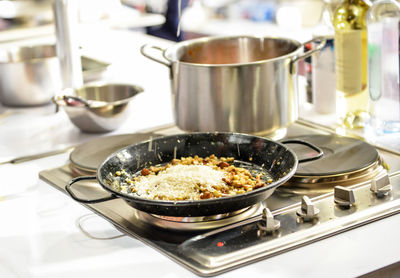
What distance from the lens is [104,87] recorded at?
59.4 inches

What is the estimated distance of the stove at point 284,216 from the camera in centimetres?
83

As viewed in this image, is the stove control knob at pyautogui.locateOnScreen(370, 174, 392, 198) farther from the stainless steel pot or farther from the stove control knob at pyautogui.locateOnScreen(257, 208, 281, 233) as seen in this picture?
the stainless steel pot

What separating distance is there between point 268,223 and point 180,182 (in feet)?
0.48

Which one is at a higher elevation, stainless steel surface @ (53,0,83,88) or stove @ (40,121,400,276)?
stainless steel surface @ (53,0,83,88)

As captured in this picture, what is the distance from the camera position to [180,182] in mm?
940

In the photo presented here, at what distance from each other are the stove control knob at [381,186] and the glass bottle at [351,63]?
1.21 ft

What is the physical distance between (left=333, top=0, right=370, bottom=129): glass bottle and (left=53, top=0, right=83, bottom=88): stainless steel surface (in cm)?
60

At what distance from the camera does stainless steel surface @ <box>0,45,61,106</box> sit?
1533 mm

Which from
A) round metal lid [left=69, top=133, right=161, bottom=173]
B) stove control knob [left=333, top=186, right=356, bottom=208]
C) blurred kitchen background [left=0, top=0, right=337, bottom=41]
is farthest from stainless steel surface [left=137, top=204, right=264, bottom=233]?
blurred kitchen background [left=0, top=0, right=337, bottom=41]

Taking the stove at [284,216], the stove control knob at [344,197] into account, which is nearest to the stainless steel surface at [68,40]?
the stove at [284,216]

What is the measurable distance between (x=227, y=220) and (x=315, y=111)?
62 cm

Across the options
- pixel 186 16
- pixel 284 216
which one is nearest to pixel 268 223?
pixel 284 216

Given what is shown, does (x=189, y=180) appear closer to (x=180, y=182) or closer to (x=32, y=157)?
(x=180, y=182)

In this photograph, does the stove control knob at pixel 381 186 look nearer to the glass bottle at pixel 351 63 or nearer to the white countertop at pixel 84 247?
the white countertop at pixel 84 247
